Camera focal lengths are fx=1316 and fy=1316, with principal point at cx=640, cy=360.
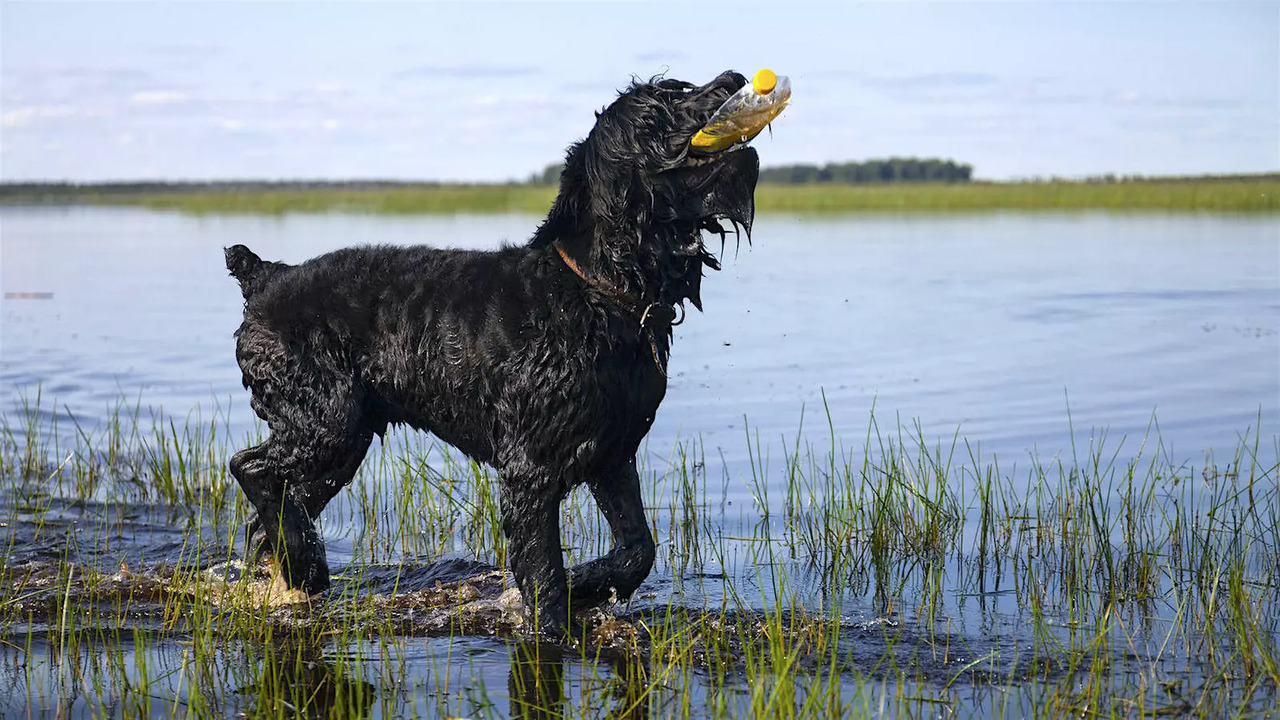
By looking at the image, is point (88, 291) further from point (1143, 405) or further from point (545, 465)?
point (545, 465)

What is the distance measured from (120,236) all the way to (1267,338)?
38228 millimetres

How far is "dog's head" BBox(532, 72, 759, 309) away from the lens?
462cm

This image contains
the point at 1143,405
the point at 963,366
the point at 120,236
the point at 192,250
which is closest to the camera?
the point at 1143,405

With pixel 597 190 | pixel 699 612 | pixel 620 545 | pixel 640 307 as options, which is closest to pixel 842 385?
pixel 699 612

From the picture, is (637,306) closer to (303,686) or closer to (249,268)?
(303,686)

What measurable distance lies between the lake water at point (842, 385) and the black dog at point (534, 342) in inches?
22.7

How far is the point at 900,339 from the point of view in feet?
52.1

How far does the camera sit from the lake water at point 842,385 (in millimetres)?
5375

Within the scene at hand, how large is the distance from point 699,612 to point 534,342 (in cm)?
161

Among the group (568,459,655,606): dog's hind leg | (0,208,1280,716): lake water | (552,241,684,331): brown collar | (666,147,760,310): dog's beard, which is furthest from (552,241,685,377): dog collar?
(0,208,1280,716): lake water

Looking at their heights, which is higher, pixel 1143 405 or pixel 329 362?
pixel 329 362

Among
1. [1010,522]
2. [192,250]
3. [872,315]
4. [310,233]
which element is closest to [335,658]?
[1010,522]

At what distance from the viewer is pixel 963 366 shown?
1354 cm

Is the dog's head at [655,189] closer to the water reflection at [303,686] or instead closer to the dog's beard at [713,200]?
the dog's beard at [713,200]
